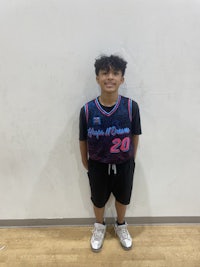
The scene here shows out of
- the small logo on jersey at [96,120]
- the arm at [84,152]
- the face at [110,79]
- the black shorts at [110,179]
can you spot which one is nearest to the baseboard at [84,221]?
the black shorts at [110,179]

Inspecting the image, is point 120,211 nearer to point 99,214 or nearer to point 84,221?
point 99,214

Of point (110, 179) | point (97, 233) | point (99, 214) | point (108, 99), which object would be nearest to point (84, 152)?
point (110, 179)

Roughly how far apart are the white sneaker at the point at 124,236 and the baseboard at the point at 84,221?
12 cm

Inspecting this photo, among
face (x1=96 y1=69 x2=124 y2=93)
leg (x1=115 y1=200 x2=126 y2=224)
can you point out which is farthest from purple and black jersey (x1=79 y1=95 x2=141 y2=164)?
leg (x1=115 y1=200 x2=126 y2=224)

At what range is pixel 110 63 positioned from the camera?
123cm

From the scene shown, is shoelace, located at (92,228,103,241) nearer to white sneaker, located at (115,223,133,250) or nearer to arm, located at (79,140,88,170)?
white sneaker, located at (115,223,133,250)

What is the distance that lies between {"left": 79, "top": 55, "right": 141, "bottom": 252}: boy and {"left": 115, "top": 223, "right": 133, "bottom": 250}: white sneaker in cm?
27

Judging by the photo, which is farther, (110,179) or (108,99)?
(110,179)

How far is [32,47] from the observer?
1340 mm

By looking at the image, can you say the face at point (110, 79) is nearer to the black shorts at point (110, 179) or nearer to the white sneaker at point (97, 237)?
the black shorts at point (110, 179)

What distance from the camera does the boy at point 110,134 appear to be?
49.3 inches

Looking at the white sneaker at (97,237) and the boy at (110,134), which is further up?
the boy at (110,134)

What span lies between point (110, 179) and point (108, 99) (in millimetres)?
513

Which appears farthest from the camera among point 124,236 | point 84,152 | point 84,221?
point 84,221
